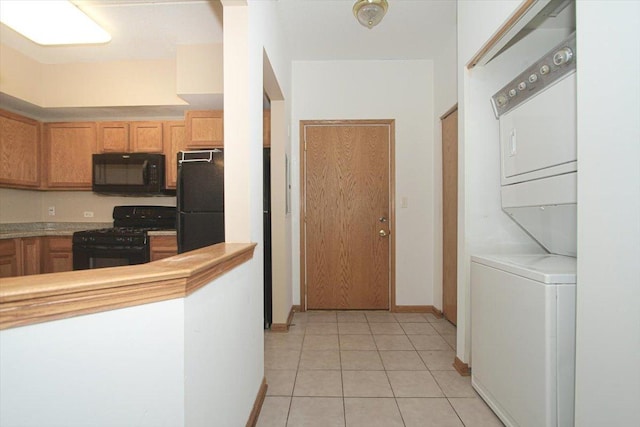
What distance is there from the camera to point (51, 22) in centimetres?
217

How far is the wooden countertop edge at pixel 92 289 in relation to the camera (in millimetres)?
642

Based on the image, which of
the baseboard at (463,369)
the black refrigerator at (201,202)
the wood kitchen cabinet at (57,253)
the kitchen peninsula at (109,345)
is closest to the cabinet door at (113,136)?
the wood kitchen cabinet at (57,253)

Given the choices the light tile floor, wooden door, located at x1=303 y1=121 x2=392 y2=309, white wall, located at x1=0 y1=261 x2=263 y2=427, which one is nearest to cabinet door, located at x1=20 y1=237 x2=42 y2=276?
the light tile floor

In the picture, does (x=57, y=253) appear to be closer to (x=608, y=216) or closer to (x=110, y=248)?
(x=110, y=248)

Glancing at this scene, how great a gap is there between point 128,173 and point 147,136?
0.46 m

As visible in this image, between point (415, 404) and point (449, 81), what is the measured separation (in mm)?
2781

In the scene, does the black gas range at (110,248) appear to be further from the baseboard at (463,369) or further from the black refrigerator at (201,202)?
the baseboard at (463,369)

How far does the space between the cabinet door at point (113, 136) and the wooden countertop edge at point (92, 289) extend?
10.5 ft

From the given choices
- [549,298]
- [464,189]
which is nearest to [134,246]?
[464,189]

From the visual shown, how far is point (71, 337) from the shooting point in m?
0.73

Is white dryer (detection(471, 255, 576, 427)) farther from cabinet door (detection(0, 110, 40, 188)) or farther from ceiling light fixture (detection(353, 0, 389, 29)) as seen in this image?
cabinet door (detection(0, 110, 40, 188))

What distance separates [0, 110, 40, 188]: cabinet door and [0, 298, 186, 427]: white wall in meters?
3.59

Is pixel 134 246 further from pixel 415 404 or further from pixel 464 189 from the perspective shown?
pixel 464 189

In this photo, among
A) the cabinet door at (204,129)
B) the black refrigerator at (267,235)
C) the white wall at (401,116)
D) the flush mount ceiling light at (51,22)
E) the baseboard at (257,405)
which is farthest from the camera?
the white wall at (401,116)
